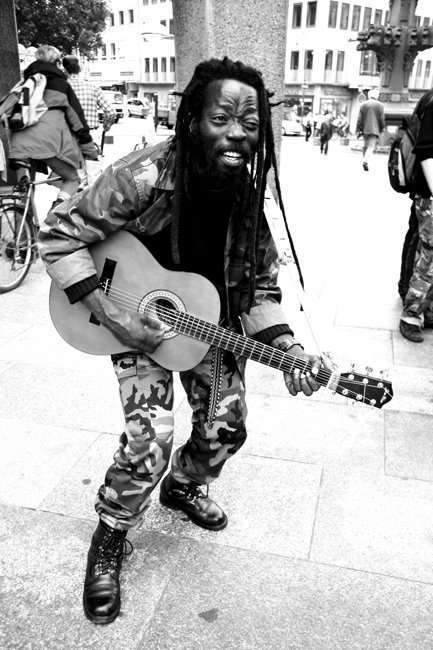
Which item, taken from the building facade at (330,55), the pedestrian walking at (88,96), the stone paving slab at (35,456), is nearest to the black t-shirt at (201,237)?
the stone paving slab at (35,456)

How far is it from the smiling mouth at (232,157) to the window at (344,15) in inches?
2507

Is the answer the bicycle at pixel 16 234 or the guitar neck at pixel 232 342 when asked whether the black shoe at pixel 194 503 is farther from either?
the bicycle at pixel 16 234

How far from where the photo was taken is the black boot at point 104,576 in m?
2.24

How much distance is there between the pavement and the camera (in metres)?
2.24

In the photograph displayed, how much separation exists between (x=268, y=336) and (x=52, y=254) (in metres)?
0.87

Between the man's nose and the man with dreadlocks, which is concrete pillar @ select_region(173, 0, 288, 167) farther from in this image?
the man's nose

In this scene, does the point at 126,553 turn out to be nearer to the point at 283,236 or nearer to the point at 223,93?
the point at 283,236

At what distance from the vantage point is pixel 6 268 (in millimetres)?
5820

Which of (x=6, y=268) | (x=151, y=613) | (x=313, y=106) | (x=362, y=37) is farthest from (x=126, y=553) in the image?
(x=313, y=106)

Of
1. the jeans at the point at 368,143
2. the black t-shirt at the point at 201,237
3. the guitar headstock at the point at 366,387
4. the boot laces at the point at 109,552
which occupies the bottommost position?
the jeans at the point at 368,143

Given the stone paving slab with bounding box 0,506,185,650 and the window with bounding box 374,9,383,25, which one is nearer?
the stone paving slab with bounding box 0,506,185,650

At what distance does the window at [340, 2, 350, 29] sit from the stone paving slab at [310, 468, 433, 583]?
63.2 meters

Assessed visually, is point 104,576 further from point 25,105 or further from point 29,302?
point 25,105

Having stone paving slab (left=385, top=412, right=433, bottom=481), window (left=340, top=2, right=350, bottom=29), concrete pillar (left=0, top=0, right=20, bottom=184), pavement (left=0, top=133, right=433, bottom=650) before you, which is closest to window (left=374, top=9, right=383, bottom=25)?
window (left=340, top=2, right=350, bottom=29)
